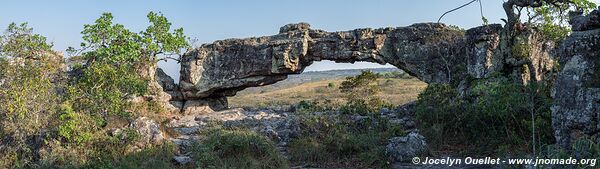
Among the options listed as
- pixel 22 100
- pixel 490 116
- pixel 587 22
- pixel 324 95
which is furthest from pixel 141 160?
pixel 324 95

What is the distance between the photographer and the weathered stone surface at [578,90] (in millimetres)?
6688

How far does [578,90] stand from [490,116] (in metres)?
3.71

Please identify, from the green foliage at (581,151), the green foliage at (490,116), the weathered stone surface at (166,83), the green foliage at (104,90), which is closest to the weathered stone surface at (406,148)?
the green foliage at (490,116)

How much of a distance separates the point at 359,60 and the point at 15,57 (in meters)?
12.8

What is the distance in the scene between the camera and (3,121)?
9852mm

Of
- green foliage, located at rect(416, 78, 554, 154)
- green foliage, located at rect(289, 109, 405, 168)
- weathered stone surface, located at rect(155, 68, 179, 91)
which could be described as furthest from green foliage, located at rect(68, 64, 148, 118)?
weathered stone surface, located at rect(155, 68, 179, 91)

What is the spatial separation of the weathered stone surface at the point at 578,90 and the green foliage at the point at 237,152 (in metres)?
4.98

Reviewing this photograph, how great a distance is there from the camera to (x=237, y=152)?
10.1m

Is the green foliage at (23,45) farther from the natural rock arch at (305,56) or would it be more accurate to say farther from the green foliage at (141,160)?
the natural rock arch at (305,56)

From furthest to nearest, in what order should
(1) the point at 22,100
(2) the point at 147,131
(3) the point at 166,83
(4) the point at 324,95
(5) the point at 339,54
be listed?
1. (4) the point at 324,95
2. (3) the point at 166,83
3. (5) the point at 339,54
4. (2) the point at 147,131
5. (1) the point at 22,100

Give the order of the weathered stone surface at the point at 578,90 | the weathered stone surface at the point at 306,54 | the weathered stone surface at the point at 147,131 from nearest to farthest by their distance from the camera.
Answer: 1. the weathered stone surface at the point at 578,90
2. the weathered stone surface at the point at 147,131
3. the weathered stone surface at the point at 306,54

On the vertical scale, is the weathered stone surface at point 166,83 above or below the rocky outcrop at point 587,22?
below

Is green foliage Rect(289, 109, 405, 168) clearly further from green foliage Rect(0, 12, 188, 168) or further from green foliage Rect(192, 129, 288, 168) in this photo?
green foliage Rect(0, 12, 188, 168)

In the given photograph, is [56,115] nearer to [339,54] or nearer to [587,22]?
[587,22]
